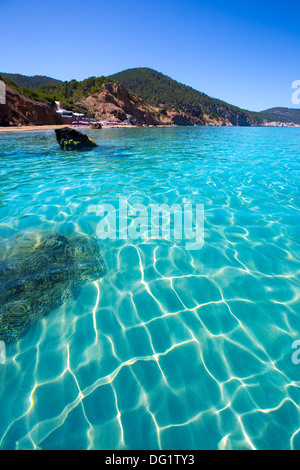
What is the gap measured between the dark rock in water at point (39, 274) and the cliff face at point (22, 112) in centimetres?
3028

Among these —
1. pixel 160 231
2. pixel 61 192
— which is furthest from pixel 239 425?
pixel 61 192

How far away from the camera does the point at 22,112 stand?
29.0m

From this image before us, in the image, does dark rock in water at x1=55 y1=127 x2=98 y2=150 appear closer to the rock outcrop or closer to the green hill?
the rock outcrop

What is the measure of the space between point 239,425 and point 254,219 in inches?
146

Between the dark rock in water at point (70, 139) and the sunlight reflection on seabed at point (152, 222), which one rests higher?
the dark rock in water at point (70, 139)

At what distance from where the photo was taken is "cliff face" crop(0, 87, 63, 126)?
2633cm

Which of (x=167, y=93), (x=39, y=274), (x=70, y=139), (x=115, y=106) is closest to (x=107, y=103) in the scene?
(x=115, y=106)

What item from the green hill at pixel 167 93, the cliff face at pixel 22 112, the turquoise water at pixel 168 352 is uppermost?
the green hill at pixel 167 93

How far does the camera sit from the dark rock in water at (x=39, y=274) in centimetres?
242

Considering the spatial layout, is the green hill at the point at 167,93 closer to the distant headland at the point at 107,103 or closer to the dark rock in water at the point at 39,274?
the distant headland at the point at 107,103

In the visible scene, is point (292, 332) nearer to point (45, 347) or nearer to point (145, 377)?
point (145, 377)

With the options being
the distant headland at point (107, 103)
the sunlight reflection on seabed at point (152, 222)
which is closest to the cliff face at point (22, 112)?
the distant headland at point (107, 103)

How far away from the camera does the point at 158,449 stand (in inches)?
60.9

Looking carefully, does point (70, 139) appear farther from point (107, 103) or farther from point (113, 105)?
point (107, 103)
